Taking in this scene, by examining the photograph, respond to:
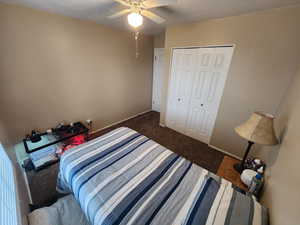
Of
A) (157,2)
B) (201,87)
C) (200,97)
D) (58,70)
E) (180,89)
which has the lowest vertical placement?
(200,97)

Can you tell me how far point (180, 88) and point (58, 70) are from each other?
7.92 feet

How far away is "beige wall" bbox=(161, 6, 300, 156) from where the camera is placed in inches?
63.6

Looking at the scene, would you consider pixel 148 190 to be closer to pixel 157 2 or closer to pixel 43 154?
pixel 157 2

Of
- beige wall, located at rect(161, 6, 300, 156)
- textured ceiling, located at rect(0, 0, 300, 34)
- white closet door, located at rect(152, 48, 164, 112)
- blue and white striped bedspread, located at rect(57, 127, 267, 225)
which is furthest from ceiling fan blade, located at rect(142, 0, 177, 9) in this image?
→ white closet door, located at rect(152, 48, 164, 112)

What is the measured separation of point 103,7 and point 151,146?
2.05m

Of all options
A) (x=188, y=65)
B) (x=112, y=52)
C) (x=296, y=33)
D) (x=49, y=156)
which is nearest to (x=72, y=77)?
(x=112, y=52)

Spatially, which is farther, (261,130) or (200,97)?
(200,97)

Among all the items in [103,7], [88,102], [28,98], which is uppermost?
[103,7]

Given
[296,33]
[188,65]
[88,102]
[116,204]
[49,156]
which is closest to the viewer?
[116,204]

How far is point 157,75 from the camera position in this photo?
4035mm

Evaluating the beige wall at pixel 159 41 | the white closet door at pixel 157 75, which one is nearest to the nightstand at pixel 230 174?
the white closet door at pixel 157 75

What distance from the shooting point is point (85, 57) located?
2.48 meters

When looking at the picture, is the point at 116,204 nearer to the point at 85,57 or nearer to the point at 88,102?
the point at 88,102

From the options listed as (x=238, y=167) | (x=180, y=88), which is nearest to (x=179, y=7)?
(x=180, y=88)
